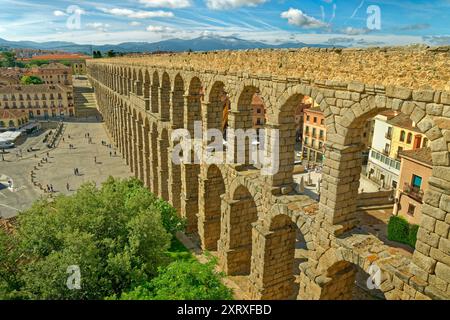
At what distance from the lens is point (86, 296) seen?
1636 cm

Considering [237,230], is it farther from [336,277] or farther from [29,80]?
[29,80]

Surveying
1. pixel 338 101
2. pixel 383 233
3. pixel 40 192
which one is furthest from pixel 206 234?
pixel 40 192

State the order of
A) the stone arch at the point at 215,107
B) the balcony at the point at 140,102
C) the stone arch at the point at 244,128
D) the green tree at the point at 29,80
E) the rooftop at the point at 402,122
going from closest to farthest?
1. the stone arch at the point at 244,128
2. the stone arch at the point at 215,107
3. the balcony at the point at 140,102
4. the rooftop at the point at 402,122
5. the green tree at the point at 29,80

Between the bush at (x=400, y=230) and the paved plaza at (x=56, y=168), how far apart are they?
39.6m

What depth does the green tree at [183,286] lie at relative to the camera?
14.0 meters

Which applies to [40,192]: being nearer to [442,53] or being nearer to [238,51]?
[238,51]

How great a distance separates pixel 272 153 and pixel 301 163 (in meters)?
44.5

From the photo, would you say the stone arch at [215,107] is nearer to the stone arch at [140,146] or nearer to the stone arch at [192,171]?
the stone arch at [192,171]

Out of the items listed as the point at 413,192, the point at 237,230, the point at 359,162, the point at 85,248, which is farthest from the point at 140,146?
the point at 359,162

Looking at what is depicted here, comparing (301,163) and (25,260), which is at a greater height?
(25,260)

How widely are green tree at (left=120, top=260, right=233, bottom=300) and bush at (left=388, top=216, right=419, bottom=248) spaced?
2497 cm

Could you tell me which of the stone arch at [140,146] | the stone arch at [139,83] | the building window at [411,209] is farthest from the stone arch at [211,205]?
the stone arch at [139,83]

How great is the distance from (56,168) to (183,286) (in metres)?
56.3

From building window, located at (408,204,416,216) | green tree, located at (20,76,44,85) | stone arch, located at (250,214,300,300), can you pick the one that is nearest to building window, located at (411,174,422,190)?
building window, located at (408,204,416,216)
